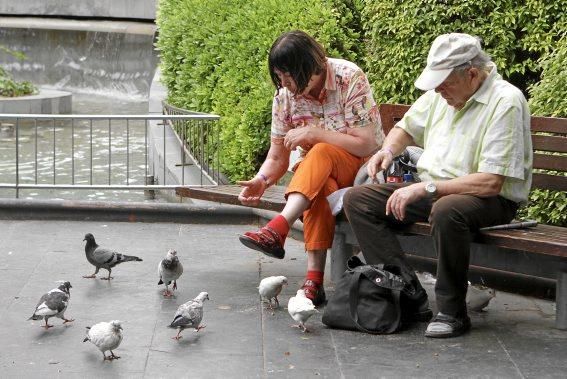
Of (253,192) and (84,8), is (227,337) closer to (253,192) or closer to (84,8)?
(253,192)

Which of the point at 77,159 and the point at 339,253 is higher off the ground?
the point at 339,253

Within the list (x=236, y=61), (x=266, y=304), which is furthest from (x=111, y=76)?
(x=266, y=304)

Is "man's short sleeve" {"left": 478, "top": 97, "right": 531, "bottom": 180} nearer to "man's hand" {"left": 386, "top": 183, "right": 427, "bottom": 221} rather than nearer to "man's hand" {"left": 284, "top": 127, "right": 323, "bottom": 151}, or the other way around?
"man's hand" {"left": 386, "top": 183, "right": 427, "bottom": 221}

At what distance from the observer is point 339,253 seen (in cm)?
735

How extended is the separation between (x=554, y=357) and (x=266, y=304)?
1.74 m

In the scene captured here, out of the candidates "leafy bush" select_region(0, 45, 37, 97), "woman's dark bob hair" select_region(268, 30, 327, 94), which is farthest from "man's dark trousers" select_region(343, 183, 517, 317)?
"leafy bush" select_region(0, 45, 37, 97)

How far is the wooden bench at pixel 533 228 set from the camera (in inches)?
243

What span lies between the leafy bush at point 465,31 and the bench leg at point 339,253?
2332 millimetres

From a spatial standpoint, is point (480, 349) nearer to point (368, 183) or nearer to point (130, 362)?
point (368, 183)

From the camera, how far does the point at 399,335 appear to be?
634 centimetres

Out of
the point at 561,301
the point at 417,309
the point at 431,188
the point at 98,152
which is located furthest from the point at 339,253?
the point at 98,152

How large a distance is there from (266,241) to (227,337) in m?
0.61

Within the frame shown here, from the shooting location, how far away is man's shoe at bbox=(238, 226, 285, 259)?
6.63 metres

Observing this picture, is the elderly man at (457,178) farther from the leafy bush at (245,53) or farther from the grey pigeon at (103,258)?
the leafy bush at (245,53)
